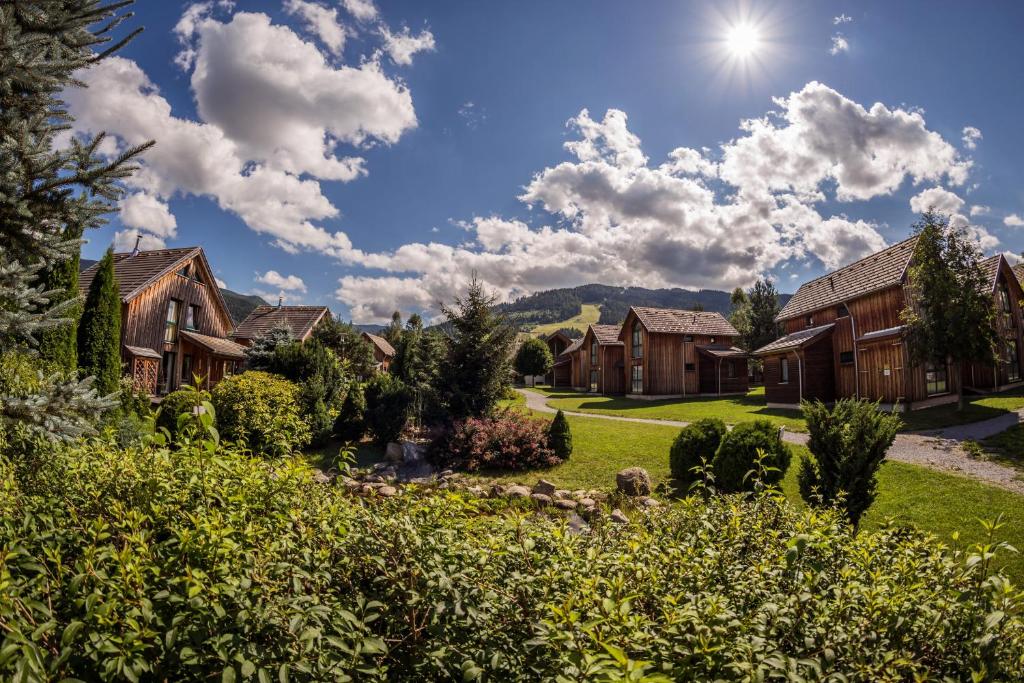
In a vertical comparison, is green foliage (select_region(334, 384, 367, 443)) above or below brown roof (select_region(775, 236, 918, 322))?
below

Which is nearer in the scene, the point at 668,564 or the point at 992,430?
the point at 668,564

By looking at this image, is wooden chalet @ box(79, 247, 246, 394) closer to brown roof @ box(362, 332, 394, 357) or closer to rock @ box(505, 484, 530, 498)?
rock @ box(505, 484, 530, 498)

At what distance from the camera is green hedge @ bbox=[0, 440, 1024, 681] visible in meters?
1.96

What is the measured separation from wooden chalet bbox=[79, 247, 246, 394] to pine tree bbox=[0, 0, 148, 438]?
1991 centimetres

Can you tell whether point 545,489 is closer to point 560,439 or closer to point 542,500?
point 542,500

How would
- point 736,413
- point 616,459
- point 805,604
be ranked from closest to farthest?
point 805,604 → point 616,459 → point 736,413

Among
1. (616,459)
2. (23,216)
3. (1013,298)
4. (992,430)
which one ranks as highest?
(1013,298)

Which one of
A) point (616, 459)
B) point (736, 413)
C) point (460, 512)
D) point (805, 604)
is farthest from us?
point (736, 413)

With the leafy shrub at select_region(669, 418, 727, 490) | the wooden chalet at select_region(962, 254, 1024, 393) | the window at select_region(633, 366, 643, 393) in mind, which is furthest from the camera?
the window at select_region(633, 366, 643, 393)

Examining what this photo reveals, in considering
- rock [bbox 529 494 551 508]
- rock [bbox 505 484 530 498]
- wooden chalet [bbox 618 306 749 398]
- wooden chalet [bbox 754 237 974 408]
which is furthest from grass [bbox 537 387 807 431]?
rock [bbox 529 494 551 508]

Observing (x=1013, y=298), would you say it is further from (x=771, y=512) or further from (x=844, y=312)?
(x=771, y=512)

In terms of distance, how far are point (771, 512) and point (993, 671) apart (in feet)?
6.39

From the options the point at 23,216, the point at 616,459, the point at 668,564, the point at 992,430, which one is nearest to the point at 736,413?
the point at 992,430

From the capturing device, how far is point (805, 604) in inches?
96.3
